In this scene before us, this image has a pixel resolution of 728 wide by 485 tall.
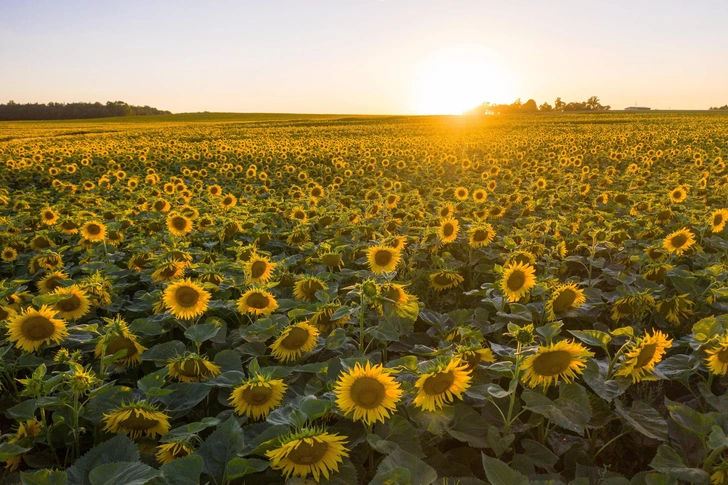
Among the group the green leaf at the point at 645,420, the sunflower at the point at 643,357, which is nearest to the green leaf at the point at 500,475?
the green leaf at the point at 645,420

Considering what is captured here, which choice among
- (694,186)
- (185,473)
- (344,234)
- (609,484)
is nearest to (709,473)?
(609,484)

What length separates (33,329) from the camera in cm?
271

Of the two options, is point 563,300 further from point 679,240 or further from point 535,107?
point 535,107

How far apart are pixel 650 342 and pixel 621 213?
19.6 feet

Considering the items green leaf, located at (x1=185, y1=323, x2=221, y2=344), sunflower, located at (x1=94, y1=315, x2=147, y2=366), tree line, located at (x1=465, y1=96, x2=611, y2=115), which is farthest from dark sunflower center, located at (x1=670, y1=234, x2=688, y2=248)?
tree line, located at (x1=465, y1=96, x2=611, y2=115)

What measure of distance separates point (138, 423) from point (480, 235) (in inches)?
151

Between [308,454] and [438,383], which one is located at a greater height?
[438,383]

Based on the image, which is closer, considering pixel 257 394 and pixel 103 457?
pixel 103 457

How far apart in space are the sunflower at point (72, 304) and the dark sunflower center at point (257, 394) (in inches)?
68.7

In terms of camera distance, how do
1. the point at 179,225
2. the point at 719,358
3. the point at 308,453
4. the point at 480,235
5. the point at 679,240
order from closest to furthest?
the point at 308,453 < the point at 719,358 < the point at 679,240 < the point at 480,235 < the point at 179,225

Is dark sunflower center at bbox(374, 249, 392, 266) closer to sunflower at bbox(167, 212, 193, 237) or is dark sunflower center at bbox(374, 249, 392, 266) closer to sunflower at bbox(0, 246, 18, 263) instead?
sunflower at bbox(167, 212, 193, 237)

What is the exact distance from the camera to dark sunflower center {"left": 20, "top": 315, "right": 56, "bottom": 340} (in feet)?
8.87

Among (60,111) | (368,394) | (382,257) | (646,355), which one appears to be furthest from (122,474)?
(60,111)

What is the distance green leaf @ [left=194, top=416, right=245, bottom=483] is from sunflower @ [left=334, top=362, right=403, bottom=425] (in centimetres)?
45
